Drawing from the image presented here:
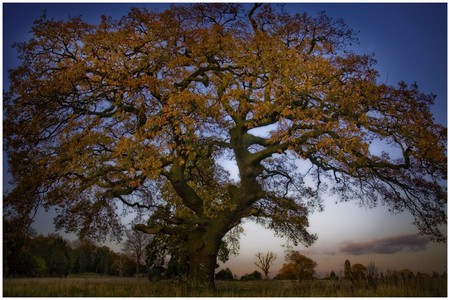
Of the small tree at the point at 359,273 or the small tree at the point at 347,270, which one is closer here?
the small tree at the point at 359,273

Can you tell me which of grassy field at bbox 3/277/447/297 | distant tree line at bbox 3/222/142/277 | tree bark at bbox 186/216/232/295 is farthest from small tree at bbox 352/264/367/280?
distant tree line at bbox 3/222/142/277

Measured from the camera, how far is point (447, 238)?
1223 cm

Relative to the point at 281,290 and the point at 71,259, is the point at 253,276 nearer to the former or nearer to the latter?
the point at 281,290

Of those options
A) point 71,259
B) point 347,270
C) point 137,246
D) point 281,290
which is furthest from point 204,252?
point 71,259

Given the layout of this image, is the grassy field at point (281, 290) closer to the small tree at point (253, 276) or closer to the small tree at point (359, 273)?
the small tree at point (359, 273)

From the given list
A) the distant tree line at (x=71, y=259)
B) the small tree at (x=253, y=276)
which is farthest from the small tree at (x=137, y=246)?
the small tree at (x=253, y=276)

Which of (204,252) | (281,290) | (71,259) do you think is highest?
(204,252)

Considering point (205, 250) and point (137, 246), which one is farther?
point (137, 246)

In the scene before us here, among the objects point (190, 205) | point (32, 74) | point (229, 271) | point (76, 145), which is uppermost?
point (32, 74)

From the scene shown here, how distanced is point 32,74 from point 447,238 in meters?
12.8

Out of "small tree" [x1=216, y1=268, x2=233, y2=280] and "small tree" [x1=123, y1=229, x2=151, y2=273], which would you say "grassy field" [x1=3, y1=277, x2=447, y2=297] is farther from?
"small tree" [x1=123, y1=229, x2=151, y2=273]

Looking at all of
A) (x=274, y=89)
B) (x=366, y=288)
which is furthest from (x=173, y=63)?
(x=366, y=288)

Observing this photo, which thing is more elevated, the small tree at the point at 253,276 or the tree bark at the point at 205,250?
the tree bark at the point at 205,250

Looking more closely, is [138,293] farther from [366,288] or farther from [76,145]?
[366,288]
